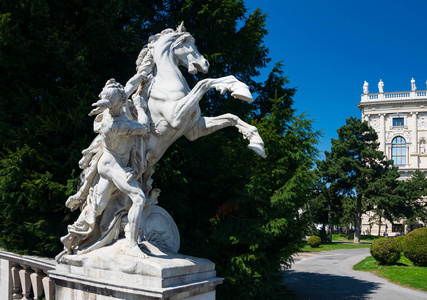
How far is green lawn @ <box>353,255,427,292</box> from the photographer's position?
543 inches

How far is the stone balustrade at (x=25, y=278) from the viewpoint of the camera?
5395 millimetres

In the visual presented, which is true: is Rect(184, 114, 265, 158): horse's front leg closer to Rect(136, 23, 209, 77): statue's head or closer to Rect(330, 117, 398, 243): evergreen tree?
Rect(136, 23, 209, 77): statue's head

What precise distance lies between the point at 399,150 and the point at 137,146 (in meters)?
56.8

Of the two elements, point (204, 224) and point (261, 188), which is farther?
point (204, 224)

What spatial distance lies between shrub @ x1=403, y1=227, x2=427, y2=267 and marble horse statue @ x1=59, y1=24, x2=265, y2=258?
1656 cm

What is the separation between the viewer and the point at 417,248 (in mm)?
17734

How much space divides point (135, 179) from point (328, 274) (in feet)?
46.2

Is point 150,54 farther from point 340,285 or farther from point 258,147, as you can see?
point 340,285

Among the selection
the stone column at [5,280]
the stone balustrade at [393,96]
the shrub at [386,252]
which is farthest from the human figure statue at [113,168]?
the stone balustrade at [393,96]

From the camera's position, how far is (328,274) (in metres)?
16.3

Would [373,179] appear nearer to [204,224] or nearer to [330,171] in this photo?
[330,171]

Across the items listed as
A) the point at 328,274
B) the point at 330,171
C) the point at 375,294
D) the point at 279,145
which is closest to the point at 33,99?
the point at 279,145

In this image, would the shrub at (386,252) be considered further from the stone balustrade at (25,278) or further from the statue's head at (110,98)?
the statue's head at (110,98)

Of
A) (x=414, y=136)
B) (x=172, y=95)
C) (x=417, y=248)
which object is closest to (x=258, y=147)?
(x=172, y=95)
